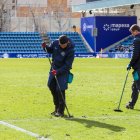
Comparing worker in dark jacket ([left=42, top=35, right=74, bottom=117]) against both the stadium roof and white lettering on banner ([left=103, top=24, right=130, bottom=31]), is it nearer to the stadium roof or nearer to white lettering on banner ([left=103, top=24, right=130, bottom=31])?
the stadium roof

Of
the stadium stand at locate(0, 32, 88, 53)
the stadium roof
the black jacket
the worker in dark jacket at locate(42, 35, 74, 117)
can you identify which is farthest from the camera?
the stadium stand at locate(0, 32, 88, 53)

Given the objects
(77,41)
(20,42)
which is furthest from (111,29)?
(20,42)

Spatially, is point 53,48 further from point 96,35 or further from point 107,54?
point 96,35

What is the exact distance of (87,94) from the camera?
60.4 feet

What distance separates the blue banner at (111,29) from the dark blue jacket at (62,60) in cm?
4821

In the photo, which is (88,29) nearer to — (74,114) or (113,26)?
(113,26)

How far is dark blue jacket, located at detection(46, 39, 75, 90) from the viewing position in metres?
12.7

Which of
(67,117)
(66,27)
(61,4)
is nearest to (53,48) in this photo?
(67,117)

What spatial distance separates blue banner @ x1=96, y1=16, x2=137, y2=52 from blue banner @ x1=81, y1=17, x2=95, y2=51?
85 centimetres

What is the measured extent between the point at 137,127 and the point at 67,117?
1988 mm

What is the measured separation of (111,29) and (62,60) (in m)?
49.7

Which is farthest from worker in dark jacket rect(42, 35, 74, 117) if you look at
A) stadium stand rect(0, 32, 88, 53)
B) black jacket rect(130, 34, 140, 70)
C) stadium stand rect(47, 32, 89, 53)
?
stadium stand rect(0, 32, 88, 53)

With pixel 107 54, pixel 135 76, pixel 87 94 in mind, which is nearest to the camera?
pixel 135 76

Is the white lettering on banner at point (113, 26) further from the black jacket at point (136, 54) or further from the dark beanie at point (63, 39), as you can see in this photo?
the dark beanie at point (63, 39)
